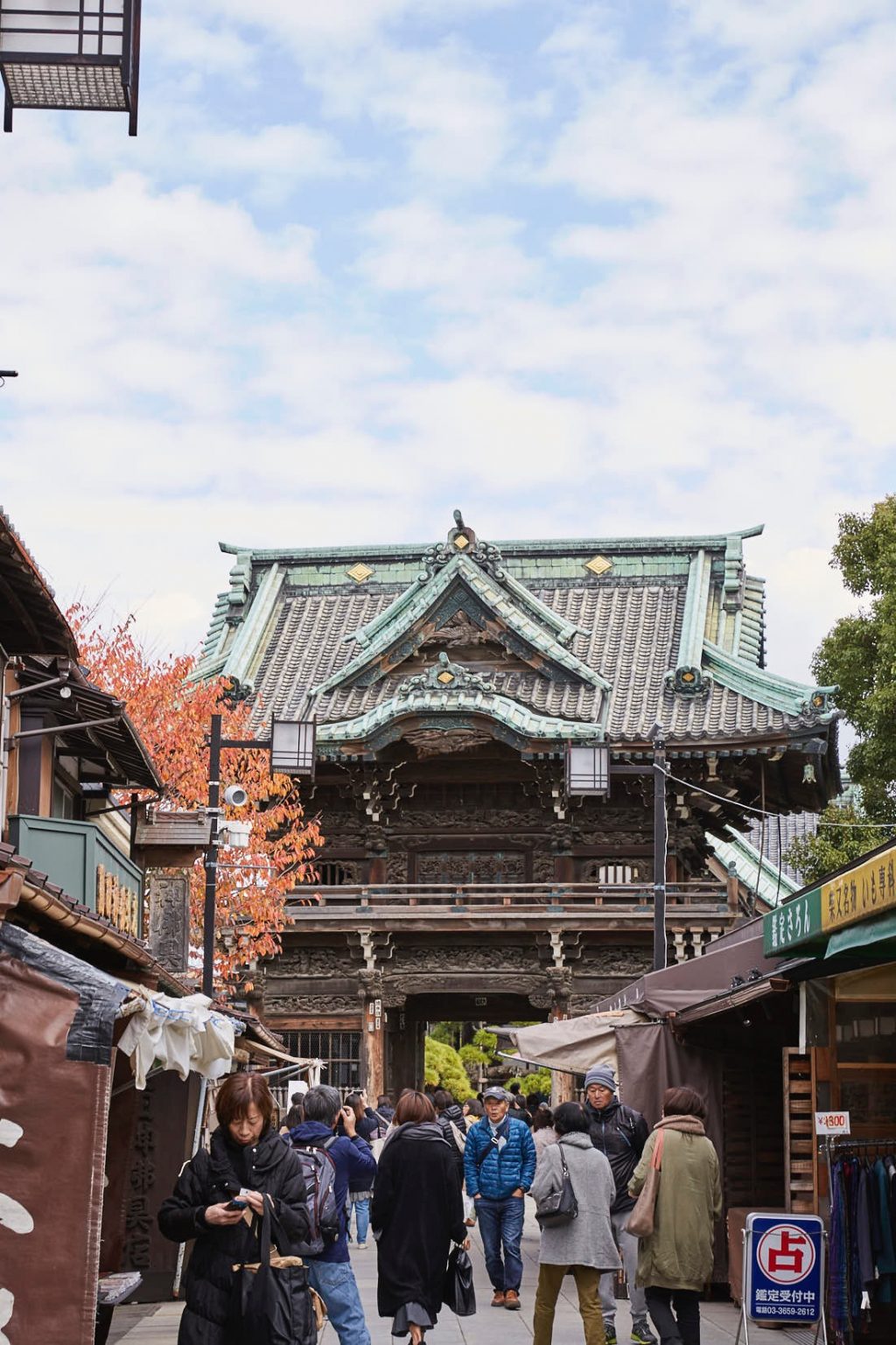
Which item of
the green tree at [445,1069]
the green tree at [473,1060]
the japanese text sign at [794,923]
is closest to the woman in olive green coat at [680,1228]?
the japanese text sign at [794,923]

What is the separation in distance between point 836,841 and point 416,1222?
19.8m

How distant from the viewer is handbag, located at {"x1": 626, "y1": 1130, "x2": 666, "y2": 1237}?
11.0m

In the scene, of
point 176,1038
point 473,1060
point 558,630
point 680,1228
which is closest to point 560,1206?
point 680,1228

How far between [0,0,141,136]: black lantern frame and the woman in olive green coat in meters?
7.03

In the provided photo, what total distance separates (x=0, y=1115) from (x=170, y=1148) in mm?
7284

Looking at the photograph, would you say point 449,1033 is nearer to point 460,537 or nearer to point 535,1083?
point 535,1083

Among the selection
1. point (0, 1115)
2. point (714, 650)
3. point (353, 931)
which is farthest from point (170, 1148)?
point (714, 650)

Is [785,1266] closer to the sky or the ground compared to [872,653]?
closer to the ground

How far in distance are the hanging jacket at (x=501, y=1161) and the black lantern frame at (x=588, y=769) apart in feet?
30.5

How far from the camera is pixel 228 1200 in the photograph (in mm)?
7641

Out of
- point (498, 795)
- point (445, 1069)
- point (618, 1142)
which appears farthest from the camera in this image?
point (445, 1069)

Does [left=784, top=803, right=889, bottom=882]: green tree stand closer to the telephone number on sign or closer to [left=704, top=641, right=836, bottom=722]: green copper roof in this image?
[left=704, top=641, right=836, bottom=722]: green copper roof

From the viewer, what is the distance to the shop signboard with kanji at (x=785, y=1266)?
10.9m

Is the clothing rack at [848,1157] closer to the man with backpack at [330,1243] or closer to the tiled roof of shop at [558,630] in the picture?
the man with backpack at [330,1243]
